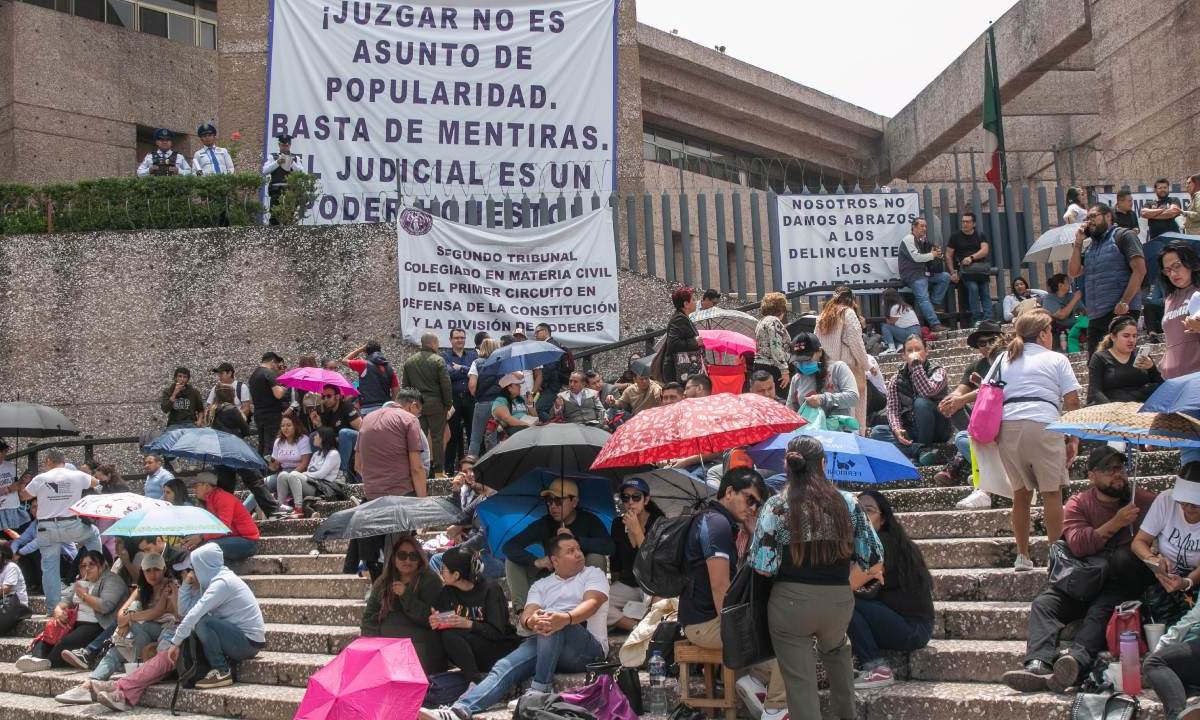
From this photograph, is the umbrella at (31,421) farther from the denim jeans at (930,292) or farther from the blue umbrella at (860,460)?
the denim jeans at (930,292)

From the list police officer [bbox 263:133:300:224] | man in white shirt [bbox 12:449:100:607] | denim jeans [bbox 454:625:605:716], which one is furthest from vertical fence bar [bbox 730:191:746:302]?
denim jeans [bbox 454:625:605:716]

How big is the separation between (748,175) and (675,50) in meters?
3.30

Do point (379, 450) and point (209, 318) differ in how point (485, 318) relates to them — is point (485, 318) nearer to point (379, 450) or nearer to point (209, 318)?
point (209, 318)

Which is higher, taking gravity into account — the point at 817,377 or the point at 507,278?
the point at 507,278

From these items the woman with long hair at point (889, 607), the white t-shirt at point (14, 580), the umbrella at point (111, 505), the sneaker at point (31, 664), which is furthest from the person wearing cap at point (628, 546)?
the white t-shirt at point (14, 580)

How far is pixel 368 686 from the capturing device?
801 cm

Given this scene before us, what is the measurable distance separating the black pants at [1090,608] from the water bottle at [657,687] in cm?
191

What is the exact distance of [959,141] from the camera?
28.0 m

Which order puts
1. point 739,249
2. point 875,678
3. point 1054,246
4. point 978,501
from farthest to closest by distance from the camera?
1. point 739,249
2. point 1054,246
3. point 978,501
4. point 875,678

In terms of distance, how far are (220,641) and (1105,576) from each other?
589 cm

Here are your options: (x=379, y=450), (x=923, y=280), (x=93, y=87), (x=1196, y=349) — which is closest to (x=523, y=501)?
(x=379, y=450)

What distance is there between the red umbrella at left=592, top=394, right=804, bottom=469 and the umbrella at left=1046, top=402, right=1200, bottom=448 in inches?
64.0

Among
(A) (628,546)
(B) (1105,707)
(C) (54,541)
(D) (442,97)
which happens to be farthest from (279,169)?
(B) (1105,707)

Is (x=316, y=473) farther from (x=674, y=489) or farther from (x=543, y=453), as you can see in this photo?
(x=674, y=489)
